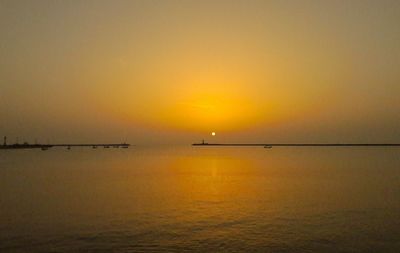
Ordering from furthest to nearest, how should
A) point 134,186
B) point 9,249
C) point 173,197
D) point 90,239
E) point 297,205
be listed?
point 134,186 < point 173,197 < point 297,205 < point 90,239 < point 9,249

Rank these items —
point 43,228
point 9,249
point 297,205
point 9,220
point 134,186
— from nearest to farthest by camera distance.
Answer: point 9,249, point 43,228, point 9,220, point 297,205, point 134,186

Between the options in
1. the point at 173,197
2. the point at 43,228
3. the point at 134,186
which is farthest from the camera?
the point at 134,186

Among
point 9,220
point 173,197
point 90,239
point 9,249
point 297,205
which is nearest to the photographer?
point 9,249

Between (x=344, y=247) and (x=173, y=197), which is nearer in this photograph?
(x=344, y=247)

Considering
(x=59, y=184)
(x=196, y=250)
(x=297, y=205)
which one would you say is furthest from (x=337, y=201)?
(x=59, y=184)

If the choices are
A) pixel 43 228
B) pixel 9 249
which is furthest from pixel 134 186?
pixel 9 249

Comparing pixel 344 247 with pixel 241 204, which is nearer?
pixel 344 247

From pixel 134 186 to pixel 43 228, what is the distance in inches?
1033

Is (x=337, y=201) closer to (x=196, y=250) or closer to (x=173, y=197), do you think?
(x=173, y=197)

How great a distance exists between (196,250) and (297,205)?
676 inches

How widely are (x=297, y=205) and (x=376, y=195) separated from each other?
11162mm

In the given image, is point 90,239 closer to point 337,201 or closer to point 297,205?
point 297,205

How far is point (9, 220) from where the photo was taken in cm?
2823

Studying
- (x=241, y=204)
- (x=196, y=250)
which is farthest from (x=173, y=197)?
(x=196, y=250)
